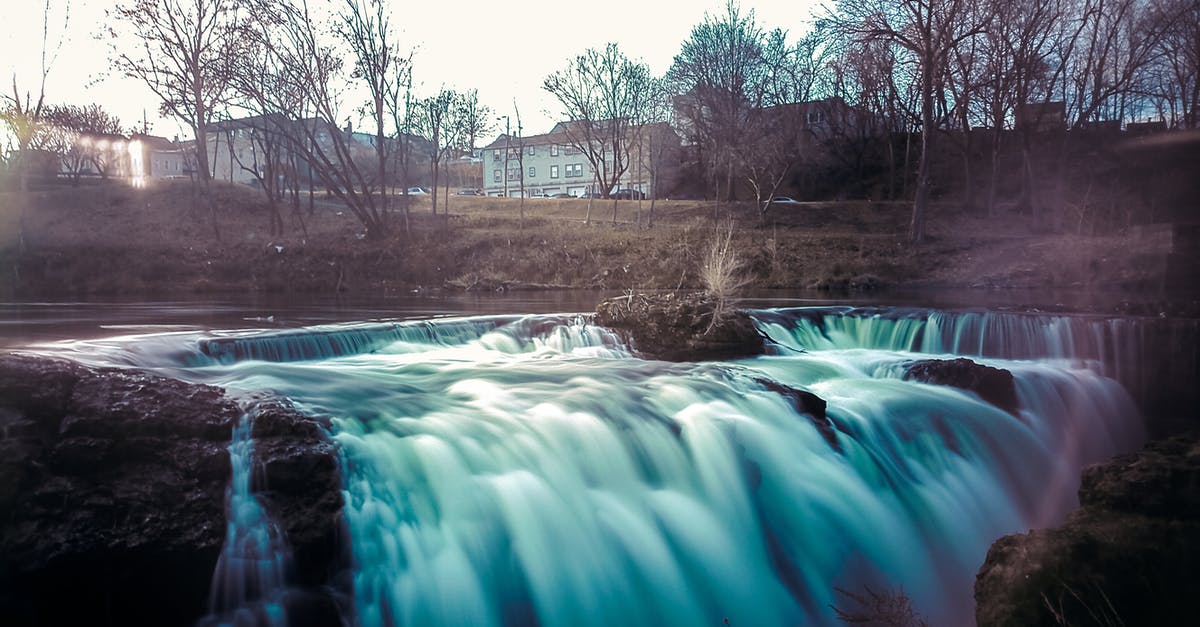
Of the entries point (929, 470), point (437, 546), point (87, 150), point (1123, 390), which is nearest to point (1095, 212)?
point (1123, 390)

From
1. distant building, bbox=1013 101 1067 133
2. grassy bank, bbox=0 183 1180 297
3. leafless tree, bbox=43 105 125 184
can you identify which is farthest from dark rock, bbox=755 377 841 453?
leafless tree, bbox=43 105 125 184

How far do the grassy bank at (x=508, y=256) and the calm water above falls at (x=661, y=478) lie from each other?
14.6 meters

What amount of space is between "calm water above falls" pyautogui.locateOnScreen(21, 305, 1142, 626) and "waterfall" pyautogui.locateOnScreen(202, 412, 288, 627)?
1.72 ft

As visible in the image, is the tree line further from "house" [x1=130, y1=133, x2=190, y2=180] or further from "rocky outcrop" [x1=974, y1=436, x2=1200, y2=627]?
"rocky outcrop" [x1=974, y1=436, x2=1200, y2=627]

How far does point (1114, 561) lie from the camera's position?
4.38 m

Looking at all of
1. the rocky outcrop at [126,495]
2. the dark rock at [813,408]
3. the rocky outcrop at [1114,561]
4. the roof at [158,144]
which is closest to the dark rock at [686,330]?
the dark rock at [813,408]

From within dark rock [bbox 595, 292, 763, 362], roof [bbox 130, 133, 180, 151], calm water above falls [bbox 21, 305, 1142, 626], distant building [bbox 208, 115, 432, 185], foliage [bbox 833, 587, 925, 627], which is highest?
roof [bbox 130, 133, 180, 151]

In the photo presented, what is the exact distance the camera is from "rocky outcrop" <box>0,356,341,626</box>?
463 cm

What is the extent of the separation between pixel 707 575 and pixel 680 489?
3.17 feet

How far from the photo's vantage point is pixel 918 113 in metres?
49.0

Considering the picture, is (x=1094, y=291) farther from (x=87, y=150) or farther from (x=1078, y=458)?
(x=87, y=150)

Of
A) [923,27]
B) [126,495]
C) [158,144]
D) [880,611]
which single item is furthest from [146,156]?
[880,611]

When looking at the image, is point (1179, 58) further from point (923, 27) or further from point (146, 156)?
point (146, 156)

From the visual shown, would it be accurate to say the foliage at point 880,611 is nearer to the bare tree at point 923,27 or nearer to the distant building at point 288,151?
the bare tree at point 923,27
